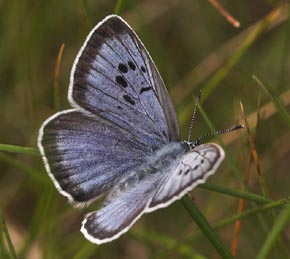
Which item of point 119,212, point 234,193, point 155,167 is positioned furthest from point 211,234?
point 155,167

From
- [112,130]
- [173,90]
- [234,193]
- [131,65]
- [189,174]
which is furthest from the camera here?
[173,90]

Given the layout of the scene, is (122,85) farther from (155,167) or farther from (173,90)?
(173,90)

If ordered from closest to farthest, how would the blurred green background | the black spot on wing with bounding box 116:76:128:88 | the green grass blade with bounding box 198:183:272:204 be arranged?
the green grass blade with bounding box 198:183:272:204
the black spot on wing with bounding box 116:76:128:88
the blurred green background

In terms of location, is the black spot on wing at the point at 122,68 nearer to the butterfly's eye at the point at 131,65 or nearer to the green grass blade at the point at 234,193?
the butterfly's eye at the point at 131,65

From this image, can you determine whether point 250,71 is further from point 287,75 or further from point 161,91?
point 161,91

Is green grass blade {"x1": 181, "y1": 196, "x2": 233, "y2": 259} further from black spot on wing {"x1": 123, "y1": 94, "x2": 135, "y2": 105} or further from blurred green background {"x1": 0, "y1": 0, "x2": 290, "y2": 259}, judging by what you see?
blurred green background {"x1": 0, "y1": 0, "x2": 290, "y2": 259}

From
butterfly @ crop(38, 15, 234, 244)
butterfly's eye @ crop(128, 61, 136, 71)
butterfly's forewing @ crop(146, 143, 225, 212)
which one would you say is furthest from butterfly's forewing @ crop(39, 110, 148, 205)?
butterfly's forewing @ crop(146, 143, 225, 212)
